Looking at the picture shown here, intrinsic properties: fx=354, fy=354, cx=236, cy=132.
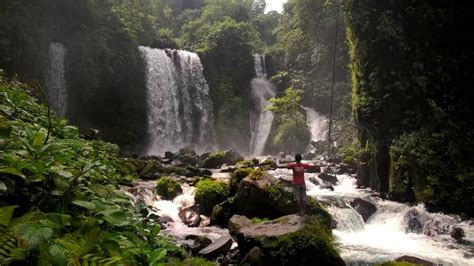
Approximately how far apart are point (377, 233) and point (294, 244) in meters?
4.78

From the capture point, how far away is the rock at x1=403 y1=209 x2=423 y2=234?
10133mm

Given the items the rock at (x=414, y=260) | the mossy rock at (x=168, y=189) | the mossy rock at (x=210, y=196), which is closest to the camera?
the rock at (x=414, y=260)

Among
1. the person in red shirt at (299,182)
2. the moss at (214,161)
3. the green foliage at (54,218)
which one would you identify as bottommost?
the moss at (214,161)

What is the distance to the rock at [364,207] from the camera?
449 inches

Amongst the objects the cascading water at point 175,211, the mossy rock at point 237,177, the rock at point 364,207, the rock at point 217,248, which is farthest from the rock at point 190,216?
the rock at point 364,207

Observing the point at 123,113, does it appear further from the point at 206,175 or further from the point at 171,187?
the point at 171,187

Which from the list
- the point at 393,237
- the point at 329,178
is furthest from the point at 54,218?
the point at 329,178

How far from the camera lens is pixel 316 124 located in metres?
30.6

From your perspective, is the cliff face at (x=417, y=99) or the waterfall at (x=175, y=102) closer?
the cliff face at (x=417, y=99)

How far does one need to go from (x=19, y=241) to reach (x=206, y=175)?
14.8 metres

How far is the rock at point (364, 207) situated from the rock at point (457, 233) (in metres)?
2.46

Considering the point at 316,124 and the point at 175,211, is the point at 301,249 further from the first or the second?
the point at 316,124

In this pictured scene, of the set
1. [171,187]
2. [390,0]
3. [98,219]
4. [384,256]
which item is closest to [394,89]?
[390,0]

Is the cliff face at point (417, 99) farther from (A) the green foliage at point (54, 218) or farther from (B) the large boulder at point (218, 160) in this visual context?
(A) the green foliage at point (54, 218)
